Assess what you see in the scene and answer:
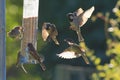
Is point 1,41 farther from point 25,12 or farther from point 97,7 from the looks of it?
point 97,7

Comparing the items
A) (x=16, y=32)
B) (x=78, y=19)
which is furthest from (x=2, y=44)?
(x=78, y=19)

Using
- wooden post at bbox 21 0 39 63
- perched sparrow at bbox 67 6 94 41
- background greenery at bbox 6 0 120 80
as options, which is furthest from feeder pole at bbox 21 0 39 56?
background greenery at bbox 6 0 120 80

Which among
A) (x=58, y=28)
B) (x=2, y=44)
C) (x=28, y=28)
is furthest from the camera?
(x=58, y=28)

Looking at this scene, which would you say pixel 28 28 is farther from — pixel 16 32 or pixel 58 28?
pixel 58 28

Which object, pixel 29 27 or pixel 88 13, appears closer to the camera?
pixel 88 13

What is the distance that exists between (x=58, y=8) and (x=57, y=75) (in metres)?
0.72

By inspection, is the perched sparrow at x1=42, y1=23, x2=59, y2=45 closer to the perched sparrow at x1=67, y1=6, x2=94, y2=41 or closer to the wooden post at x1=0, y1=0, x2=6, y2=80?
the perched sparrow at x1=67, y1=6, x2=94, y2=41

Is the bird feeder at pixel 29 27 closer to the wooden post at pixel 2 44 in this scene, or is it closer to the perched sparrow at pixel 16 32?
the perched sparrow at pixel 16 32

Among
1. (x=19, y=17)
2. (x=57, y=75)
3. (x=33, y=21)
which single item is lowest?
(x=57, y=75)

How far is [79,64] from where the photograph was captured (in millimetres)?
6637

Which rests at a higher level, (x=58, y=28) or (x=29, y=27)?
(x=29, y=27)

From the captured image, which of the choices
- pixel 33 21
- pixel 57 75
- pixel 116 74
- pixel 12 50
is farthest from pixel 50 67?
pixel 33 21

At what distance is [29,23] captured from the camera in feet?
7.80

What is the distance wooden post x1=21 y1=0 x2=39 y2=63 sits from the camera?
2.26 m
